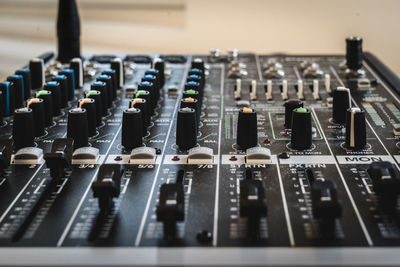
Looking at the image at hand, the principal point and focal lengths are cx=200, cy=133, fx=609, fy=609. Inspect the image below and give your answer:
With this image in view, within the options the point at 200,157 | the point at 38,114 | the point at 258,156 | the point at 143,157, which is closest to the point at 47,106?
the point at 38,114

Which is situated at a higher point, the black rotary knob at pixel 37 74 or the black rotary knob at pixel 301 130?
the black rotary knob at pixel 37 74

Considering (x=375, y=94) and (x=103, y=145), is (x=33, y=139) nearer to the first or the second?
(x=103, y=145)

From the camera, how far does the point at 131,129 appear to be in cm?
159

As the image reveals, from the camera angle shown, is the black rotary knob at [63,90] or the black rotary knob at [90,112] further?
the black rotary knob at [63,90]

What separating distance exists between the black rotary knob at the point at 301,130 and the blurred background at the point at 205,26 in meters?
1.82

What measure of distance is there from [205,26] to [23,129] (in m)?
1.90

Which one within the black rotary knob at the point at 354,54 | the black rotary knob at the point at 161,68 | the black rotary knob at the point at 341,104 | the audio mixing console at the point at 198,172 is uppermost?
the black rotary knob at the point at 354,54

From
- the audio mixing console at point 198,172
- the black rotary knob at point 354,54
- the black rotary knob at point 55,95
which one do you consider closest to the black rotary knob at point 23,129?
the audio mixing console at point 198,172

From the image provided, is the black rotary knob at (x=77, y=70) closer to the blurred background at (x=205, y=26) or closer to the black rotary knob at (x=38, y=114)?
the black rotary knob at (x=38, y=114)

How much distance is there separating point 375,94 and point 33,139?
3.79 ft

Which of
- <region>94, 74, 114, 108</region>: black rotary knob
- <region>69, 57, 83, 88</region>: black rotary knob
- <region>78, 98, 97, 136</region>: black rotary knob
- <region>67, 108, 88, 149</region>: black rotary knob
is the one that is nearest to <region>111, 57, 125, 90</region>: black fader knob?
<region>69, 57, 83, 88</region>: black rotary knob

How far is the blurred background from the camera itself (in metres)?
3.29

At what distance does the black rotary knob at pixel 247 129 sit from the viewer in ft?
5.21

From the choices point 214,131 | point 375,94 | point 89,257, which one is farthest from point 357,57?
point 89,257
